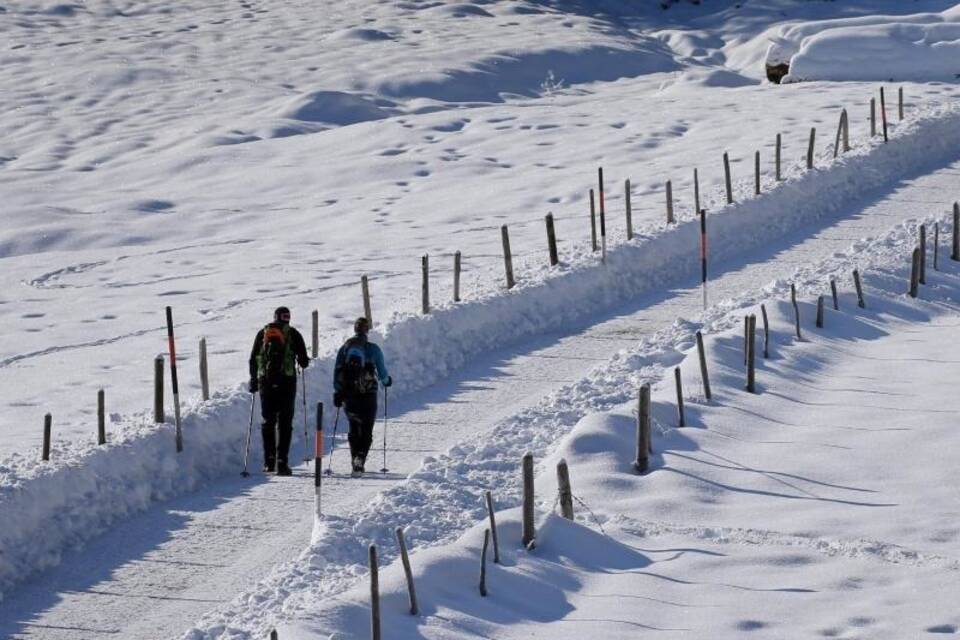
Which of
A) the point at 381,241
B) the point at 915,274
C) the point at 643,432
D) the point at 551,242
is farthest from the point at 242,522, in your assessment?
the point at 381,241

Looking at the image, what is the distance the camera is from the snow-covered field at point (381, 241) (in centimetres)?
1343

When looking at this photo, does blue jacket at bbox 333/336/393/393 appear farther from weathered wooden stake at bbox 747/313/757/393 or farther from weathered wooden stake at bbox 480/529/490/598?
weathered wooden stake at bbox 747/313/757/393

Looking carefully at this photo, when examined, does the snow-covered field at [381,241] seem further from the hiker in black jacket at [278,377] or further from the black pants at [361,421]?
the hiker in black jacket at [278,377]

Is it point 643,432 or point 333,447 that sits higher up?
point 643,432

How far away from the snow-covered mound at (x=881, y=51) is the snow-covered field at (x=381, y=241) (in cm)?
55

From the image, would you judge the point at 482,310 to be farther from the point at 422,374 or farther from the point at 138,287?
the point at 138,287

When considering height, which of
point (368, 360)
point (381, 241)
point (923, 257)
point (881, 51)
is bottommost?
point (381, 241)

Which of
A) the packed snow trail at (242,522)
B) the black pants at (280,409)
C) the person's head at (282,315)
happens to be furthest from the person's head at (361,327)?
the packed snow trail at (242,522)

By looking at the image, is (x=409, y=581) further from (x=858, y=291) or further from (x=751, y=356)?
(x=858, y=291)

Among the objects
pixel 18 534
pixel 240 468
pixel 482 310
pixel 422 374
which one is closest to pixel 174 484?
pixel 240 468

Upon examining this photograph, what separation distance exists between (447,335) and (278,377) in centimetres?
543

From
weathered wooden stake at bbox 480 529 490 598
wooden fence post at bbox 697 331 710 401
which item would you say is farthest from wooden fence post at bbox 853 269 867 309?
weathered wooden stake at bbox 480 529 490 598

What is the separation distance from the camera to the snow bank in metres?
13.9

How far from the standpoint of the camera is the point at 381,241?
1241 inches
